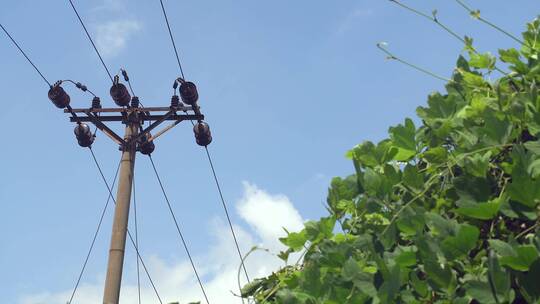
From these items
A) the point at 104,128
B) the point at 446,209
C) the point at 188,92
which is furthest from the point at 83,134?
the point at 446,209

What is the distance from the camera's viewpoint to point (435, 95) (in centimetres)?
232

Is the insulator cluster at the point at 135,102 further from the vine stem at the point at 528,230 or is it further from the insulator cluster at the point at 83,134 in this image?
the vine stem at the point at 528,230

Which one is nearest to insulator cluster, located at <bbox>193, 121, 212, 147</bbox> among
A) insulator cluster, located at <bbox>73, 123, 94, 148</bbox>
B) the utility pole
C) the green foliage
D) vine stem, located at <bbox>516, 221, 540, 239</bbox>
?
the utility pole

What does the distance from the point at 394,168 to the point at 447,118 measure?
9.9 inches

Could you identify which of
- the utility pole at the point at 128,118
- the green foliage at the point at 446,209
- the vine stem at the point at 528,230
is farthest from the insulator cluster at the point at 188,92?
the vine stem at the point at 528,230

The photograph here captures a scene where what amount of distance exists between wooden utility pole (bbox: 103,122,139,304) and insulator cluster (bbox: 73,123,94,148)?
905 millimetres

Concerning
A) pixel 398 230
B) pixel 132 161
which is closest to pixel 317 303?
pixel 398 230

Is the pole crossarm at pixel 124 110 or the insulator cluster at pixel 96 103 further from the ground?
the insulator cluster at pixel 96 103

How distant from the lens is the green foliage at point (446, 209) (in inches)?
71.7

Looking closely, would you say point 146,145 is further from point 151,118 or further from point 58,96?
point 58,96

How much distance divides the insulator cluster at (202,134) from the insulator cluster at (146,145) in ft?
2.87

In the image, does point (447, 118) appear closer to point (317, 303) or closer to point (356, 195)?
point (356, 195)

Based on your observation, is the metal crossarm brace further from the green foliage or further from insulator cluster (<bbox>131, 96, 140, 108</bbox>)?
the green foliage

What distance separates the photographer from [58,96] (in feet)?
44.1
